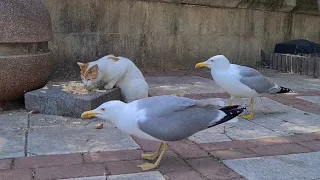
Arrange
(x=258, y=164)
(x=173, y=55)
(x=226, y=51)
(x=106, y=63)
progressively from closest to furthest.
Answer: (x=258, y=164)
(x=106, y=63)
(x=173, y=55)
(x=226, y=51)

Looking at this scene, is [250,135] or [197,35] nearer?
[250,135]

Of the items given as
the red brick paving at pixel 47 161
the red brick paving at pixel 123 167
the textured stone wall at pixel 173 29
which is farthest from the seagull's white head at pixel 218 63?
the textured stone wall at pixel 173 29

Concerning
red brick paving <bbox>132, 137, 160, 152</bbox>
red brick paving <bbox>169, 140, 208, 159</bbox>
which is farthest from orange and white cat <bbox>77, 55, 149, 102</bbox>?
red brick paving <bbox>169, 140, 208, 159</bbox>

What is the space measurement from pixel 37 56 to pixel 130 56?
140 inches

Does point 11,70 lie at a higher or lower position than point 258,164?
higher

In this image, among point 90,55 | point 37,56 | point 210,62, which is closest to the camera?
point 210,62

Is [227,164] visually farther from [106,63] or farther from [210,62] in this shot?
[106,63]

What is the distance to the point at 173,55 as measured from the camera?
866cm

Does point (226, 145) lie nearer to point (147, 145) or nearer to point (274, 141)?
point (274, 141)

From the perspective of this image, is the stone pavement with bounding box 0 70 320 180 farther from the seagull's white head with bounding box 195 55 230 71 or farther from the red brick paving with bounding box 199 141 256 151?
the seagull's white head with bounding box 195 55 230 71

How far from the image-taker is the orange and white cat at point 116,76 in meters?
4.86

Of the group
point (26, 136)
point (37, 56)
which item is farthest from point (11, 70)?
point (26, 136)

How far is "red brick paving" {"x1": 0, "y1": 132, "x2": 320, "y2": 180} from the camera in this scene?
283 cm

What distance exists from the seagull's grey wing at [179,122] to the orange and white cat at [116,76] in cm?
215
